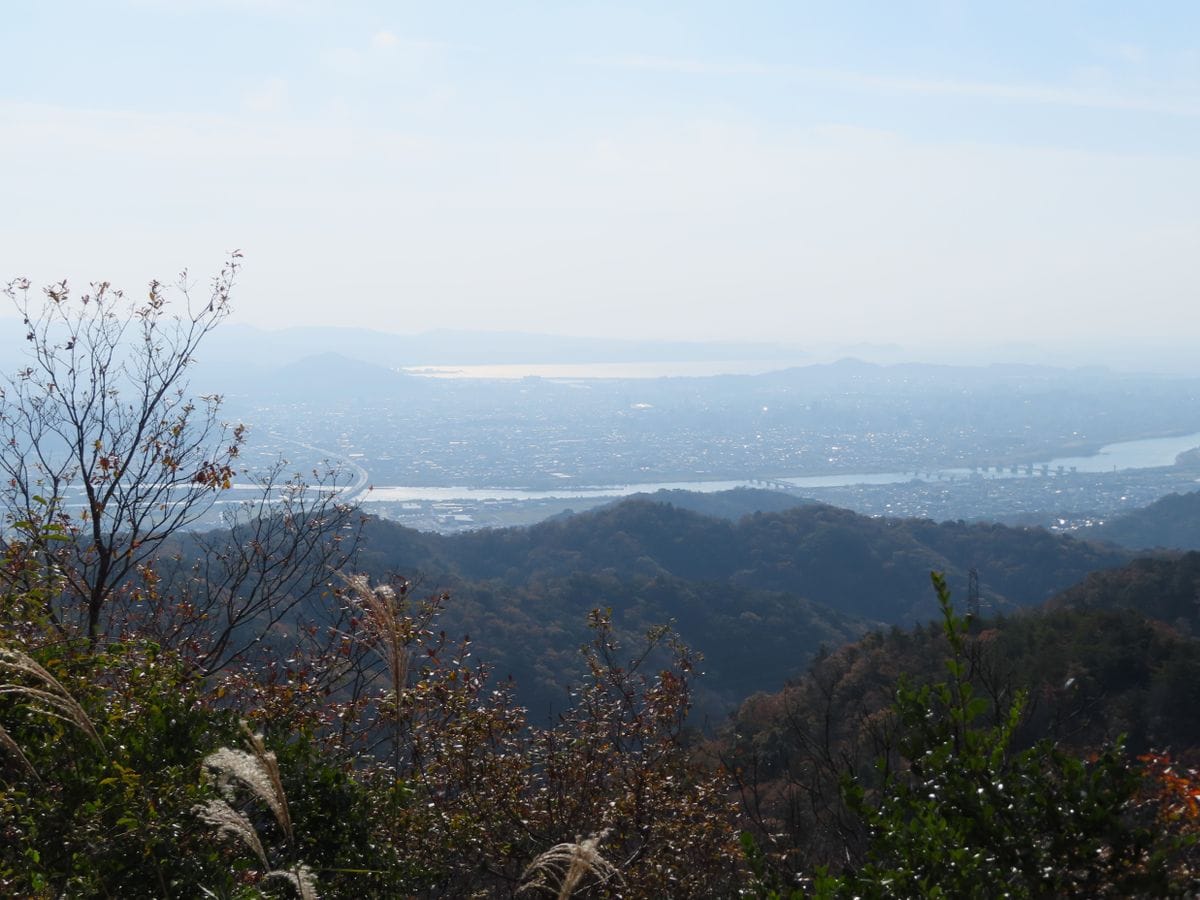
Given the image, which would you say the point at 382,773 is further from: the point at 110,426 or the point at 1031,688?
the point at 1031,688

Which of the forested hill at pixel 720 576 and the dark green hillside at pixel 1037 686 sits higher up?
the dark green hillside at pixel 1037 686

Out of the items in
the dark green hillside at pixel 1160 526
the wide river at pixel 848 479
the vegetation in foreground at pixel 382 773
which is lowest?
the dark green hillside at pixel 1160 526

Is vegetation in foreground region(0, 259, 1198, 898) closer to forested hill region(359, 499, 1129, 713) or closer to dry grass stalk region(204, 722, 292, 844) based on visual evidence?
dry grass stalk region(204, 722, 292, 844)

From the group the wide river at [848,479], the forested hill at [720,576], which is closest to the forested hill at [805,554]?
the forested hill at [720,576]

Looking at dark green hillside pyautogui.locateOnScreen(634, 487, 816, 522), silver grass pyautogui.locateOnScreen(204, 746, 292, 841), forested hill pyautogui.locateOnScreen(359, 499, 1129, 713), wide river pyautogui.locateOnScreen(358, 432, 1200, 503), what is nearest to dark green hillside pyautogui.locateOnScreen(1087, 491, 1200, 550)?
forested hill pyautogui.locateOnScreen(359, 499, 1129, 713)

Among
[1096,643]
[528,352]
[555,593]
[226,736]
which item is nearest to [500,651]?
[555,593]

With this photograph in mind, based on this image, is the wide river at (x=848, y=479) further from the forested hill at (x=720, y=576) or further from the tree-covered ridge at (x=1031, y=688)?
the tree-covered ridge at (x=1031, y=688)
